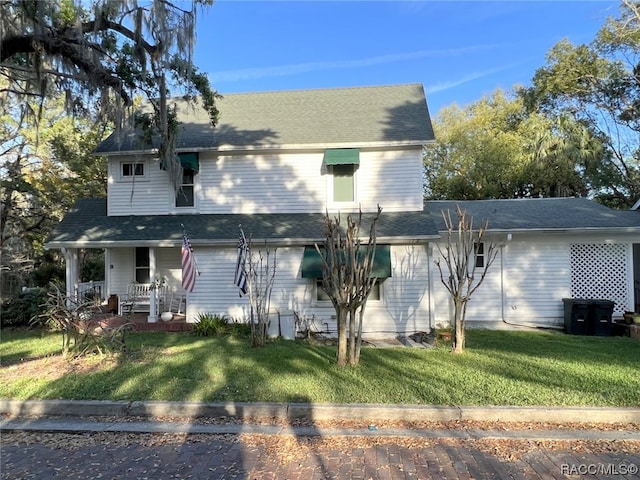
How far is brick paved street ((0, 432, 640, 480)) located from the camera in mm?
3844

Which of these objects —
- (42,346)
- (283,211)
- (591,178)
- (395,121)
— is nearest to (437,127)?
(591,178)

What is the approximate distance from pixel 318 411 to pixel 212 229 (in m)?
7.79

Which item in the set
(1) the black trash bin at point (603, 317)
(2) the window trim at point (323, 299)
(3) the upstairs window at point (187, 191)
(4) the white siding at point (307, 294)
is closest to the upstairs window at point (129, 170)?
(3) the upstairs window at point (187, 191)

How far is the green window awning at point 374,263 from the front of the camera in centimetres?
1026

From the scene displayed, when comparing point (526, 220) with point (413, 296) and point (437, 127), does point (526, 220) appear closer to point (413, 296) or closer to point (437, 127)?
point (413, 296)

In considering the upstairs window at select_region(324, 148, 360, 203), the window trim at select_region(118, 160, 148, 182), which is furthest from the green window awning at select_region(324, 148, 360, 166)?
the window trim at select_region(118, 160, 148, 182)

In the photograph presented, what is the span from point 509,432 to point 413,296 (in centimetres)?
661

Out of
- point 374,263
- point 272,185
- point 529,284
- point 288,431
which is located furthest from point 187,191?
point 529,284

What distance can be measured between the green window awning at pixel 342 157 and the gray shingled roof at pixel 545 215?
291 cm

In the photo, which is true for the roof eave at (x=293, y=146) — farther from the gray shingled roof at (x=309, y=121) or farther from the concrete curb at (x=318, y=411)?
the concrete curb at (x=318, y=411)

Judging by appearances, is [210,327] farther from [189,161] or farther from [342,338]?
[189,161]
